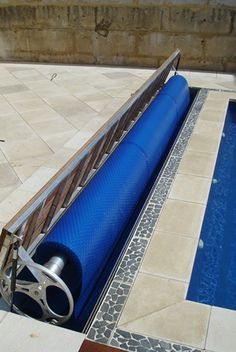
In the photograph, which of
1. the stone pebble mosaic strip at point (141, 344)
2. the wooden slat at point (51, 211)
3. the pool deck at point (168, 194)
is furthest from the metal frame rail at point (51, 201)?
the stone pebble mosaic strip at point (141, 344)

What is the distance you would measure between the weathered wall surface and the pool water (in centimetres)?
546

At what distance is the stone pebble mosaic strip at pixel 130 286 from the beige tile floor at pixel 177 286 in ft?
0.17

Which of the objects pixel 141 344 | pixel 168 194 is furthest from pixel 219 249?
pixel 141 344

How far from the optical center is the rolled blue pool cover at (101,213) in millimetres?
3051

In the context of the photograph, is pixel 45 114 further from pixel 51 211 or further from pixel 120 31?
pixel 120 31

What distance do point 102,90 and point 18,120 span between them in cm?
259

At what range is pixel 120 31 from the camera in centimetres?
1079

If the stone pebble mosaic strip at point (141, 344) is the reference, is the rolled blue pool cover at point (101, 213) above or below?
above

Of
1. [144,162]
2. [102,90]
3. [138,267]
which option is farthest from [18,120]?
[138,267]

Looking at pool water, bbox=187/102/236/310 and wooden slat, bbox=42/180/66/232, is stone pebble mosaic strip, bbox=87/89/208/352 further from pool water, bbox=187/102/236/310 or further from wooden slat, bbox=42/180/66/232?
wooden slat, bbox=42/180/66/232

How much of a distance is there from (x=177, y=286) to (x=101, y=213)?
3.00 ft

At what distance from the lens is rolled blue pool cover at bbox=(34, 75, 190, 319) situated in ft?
10.0

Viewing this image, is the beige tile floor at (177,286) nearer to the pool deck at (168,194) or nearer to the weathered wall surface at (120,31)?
the pool deck at (168,194)

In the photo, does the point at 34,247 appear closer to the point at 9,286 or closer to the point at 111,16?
the point at 9,286
